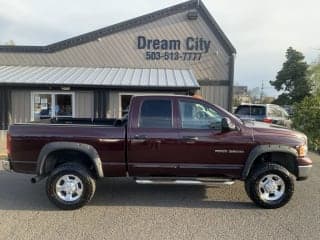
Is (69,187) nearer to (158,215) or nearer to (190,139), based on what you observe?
(158,215)

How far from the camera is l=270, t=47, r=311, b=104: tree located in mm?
43250

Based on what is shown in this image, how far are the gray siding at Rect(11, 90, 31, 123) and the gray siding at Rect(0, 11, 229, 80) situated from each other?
2.40m

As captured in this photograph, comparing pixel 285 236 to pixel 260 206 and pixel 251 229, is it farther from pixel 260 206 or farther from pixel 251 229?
pixel 260 206

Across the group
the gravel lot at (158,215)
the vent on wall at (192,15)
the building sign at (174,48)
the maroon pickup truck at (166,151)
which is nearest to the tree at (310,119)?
the building sign at (174,48)

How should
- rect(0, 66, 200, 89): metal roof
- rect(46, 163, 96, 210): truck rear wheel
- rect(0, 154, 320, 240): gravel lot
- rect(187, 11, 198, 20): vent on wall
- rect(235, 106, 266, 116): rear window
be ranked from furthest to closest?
rect(187, 11, 198, 20): vent on wall, rect(235, 106, 266, 116): rear window, rect(0, 66, 200, 89): metal roof, rect(46, 163, 96, 210): truck rear wheel, rect(0, 154, 320, 240): gravel lot

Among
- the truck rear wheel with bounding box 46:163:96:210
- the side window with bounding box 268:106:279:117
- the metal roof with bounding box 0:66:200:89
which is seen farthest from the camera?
the side window with bounding box 268:106:279:117

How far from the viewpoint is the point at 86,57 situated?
1742cm

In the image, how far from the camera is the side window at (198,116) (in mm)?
5965

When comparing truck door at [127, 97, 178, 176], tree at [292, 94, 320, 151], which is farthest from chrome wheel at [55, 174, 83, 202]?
tree at [292, 94, 320, 151]

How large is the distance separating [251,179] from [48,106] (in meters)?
12.0

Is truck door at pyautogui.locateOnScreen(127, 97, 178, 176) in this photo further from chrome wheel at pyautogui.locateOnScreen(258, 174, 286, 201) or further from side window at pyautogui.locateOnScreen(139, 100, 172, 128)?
chrome wheel at pyautogui.locateOnScreen(258, 174, 286, 201)

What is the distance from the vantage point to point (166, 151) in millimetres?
5918

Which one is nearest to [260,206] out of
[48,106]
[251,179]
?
[251,179]

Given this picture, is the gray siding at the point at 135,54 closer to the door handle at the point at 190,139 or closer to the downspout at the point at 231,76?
the downspout at the point at 231,76
